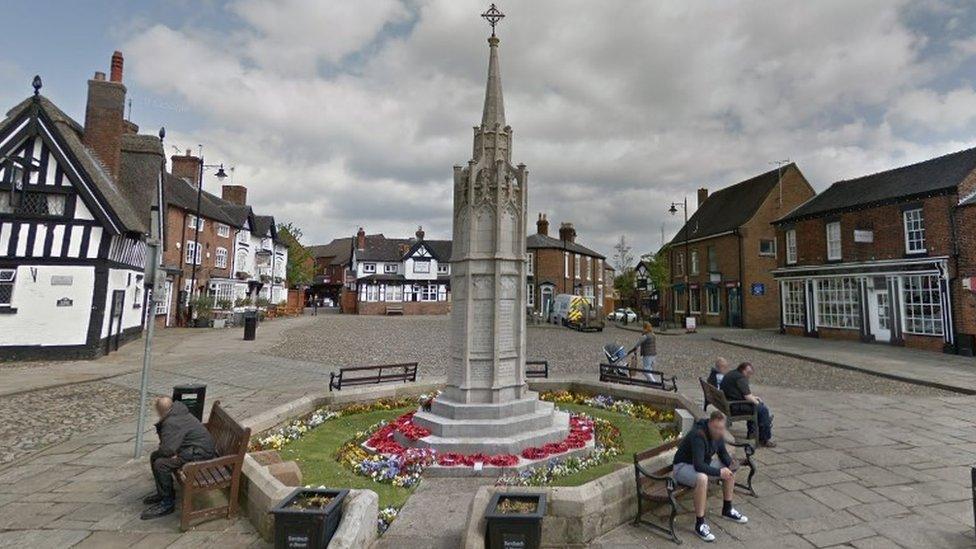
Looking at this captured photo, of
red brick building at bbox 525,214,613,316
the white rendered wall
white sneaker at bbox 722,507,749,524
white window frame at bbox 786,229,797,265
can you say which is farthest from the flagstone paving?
red brick building at bbox 525,214,613,316

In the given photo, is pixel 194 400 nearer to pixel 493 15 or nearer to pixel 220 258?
pixel 493 15

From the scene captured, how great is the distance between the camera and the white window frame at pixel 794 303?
27.5 m

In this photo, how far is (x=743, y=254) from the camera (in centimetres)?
3278

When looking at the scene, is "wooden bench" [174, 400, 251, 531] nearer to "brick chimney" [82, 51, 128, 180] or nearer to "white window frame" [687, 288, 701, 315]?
"brick chimney" [82, 51, 128, 180]

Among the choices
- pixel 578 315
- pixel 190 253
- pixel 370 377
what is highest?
pixel 190 253

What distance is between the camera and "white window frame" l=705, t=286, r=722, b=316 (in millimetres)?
35750

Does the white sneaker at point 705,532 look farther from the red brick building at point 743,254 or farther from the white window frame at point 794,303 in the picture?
the red brick building at point 743,254

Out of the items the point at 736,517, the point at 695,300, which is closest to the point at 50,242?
the point at 736,517

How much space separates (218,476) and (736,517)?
5788 millimetres

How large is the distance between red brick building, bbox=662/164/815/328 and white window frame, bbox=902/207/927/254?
26.6 feet

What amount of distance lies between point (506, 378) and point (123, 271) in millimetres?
19203

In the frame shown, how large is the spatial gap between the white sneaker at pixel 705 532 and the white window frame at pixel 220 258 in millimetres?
38984

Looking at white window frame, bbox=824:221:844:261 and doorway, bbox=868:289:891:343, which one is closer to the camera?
doorway, bbox=868:289:891:343

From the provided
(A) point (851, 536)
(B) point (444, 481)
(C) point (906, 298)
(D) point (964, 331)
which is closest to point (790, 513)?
(A) point (851, 536)
